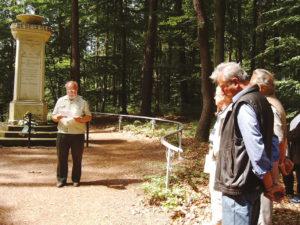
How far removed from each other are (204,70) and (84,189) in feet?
22.0

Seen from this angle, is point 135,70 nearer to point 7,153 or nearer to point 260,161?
point 7,153

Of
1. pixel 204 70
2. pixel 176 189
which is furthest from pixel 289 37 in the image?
→ pixel 176 189

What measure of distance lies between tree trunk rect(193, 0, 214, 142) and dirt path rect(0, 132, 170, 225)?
171 cm

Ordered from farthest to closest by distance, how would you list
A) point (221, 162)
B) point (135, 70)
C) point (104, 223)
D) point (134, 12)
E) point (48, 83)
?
1. point (48, 83)
2. point (135, 70)
3. point (134, 12)
4. point (104, 223)
5. point (221, 162)

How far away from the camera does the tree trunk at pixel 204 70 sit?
12727 millimetres

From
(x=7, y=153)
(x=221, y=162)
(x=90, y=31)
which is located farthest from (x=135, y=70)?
(x=221, y=162)

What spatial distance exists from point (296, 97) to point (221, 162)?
8252mm

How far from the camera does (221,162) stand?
10.8 feet

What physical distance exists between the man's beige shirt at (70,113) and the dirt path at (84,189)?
1182 mm

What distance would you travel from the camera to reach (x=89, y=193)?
773 centimetres

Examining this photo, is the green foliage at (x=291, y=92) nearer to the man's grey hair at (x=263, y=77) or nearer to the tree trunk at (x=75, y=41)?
the man's grey hair at (x=263, y=77)

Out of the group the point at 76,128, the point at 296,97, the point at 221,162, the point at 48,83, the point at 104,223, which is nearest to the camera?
the point at 221,162

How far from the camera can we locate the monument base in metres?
14.8

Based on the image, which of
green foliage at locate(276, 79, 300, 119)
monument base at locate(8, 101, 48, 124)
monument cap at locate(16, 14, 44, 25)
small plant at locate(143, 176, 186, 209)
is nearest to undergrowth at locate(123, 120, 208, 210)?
small plant at locate(143, 176, 186, 209)
